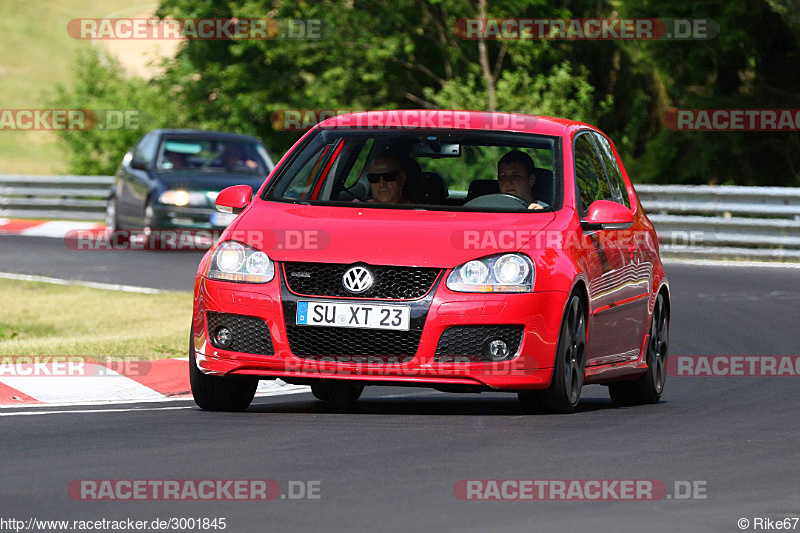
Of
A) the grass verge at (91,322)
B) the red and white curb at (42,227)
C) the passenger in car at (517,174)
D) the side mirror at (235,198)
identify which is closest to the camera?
the side mirror at (235,198)

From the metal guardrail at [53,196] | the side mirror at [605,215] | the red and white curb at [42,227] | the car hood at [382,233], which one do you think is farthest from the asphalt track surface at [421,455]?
the metal guardrail at [53,196]

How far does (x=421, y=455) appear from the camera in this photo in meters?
7.67

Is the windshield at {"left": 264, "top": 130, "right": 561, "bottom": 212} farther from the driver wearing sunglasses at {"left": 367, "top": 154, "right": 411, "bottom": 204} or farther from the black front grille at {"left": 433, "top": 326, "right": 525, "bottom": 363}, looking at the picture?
the black front grille at {"left": 433, "top": 326, "right": 525, "bottom": 363}

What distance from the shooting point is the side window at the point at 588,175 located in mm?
9953

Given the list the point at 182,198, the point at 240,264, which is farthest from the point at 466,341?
the point at 182,198

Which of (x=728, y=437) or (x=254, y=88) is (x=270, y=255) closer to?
(x=728, y=437)

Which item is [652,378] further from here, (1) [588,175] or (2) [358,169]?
(2) [358,169]

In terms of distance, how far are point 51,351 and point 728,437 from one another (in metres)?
5.55

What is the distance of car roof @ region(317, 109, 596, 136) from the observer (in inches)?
398

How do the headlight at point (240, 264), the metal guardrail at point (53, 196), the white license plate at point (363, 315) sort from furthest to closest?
the metal guardrail at point (53, 196) < the headlight at point (240, 264) < the white license plate at point (363, 315)

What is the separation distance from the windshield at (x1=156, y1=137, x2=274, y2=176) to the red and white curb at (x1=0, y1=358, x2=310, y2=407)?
13.8 meters

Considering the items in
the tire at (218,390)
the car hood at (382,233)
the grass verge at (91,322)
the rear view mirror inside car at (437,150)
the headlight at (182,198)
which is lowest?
the headlight at (182,198)

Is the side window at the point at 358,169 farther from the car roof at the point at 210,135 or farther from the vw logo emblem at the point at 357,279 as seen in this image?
the car roof at the point at 210,135

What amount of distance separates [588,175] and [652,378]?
4.66ft
